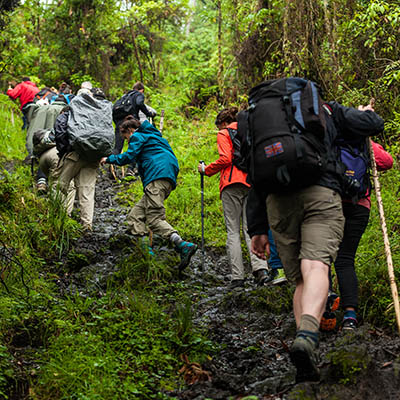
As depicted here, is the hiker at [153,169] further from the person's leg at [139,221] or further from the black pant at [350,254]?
the black pant at [350,254]

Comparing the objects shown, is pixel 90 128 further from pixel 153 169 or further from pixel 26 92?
pixel 26 92

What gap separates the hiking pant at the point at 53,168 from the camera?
8.09 metres

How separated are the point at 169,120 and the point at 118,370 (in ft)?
39.1

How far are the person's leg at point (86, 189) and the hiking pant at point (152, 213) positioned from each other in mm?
1300

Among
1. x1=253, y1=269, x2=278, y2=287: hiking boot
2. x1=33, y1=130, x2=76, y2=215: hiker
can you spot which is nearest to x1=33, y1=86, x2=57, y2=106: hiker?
x1=33, y1=130, x2=76, y2=215: hiker

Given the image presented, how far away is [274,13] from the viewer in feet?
38.7

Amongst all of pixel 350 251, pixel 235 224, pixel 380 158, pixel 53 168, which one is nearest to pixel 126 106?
pixel 53 168

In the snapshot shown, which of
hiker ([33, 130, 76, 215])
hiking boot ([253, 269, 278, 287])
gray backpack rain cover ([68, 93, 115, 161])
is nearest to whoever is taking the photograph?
hiking boot ([253, 269, 278, 287])

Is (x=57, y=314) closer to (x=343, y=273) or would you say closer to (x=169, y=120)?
(x=343, y=273)

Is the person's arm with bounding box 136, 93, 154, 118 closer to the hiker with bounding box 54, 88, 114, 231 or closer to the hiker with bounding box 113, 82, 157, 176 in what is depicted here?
the hiker with bounding box 113, 82, 157, 176

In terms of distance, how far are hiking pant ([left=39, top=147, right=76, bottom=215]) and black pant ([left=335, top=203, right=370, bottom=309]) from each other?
16.4 feet

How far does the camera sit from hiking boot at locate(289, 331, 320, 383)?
9.59 ft

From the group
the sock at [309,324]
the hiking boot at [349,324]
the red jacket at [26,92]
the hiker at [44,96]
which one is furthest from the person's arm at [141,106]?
the sock at [309,324]

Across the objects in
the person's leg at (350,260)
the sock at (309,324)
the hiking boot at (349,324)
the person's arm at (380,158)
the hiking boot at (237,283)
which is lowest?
the sock at (309,324)
